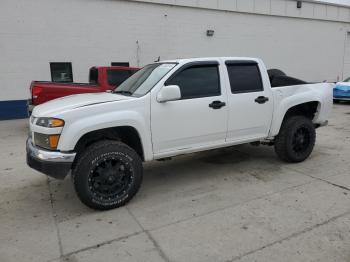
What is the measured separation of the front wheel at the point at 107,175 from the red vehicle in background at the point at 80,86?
534 centimetres

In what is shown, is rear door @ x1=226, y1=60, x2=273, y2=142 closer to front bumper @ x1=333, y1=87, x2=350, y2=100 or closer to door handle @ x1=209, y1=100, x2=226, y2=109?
door handle @ x1=209, y1=100, x2=226, y2=109

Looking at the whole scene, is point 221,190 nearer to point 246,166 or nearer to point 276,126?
point 246,166

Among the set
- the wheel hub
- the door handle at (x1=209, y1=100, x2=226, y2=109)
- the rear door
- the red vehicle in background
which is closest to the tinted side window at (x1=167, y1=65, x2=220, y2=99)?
the door handle at (x1=209, y1=100, x2=226, y2=109)

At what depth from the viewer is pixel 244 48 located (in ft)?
50.9

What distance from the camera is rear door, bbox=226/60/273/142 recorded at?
15.3ft

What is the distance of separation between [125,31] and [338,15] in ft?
44.6

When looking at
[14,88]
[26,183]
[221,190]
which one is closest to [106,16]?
[14,88]

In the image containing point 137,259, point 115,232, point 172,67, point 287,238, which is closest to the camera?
point 137,259

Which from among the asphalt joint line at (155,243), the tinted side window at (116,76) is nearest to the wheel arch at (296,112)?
the asphalt joint line at (155,243)

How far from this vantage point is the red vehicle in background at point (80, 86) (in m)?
8.37

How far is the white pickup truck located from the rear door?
15mm

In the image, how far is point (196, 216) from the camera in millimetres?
3666

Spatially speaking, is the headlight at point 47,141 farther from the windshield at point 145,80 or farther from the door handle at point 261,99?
the door handle at point 261,99

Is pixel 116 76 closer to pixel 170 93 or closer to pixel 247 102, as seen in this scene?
pixel 247 102
